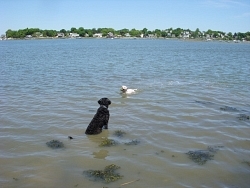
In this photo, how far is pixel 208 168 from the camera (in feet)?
22.4

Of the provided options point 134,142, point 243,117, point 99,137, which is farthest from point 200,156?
point 243,117

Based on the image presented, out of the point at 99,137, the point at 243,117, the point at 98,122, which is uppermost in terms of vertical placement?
the point at 98,122

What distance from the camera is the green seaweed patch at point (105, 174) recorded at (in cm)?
621

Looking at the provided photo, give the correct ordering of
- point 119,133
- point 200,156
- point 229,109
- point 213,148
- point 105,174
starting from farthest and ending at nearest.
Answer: point 229,109 → point 119,133 → point 213,148 → point 200,156 → point 105,174

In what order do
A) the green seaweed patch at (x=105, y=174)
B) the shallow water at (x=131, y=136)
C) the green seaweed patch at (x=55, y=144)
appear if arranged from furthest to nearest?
the green seaweed patch at (x=55, y=144), the shallow water at (x=131, y=136), the green seaweed patch at (x=105, y=174)

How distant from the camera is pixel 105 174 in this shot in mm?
6426

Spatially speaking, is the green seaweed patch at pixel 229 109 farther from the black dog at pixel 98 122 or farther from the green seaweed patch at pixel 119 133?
the black dog at pixel 98 122

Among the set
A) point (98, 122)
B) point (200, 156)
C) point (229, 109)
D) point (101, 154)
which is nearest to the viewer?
point (200, 156)

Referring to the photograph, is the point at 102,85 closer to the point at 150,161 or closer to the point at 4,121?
the point at 4,121

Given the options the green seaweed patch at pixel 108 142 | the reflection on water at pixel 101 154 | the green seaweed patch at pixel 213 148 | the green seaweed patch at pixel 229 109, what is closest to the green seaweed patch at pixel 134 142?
the green seaweed patch at pixel 108 142

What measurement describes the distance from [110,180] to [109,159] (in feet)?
3.91

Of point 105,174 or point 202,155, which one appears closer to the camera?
point 105,174

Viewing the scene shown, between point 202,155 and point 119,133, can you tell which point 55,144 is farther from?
point 202,155

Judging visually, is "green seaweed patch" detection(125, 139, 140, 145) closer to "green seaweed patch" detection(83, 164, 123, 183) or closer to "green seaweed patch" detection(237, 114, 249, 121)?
"green seaweed patch" detection(83, 164, 123, 183)
